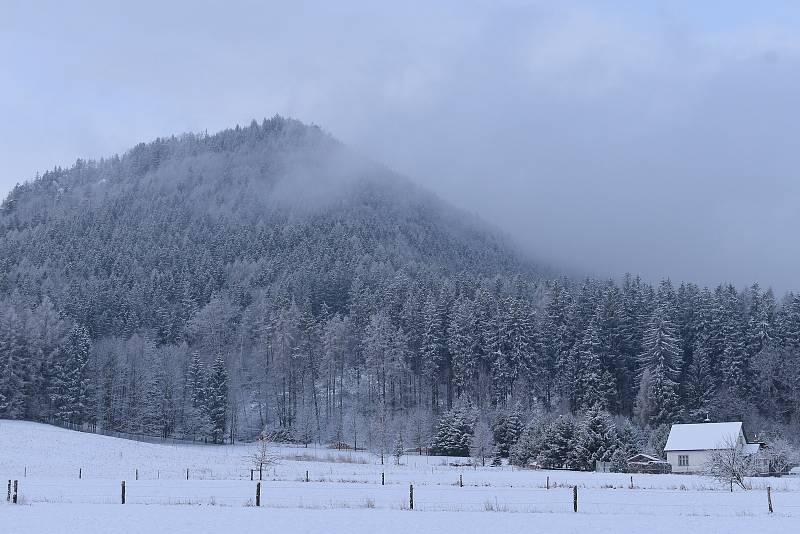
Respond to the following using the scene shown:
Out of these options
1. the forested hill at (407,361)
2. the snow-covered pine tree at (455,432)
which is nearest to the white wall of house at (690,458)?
the forested hill at (407,361)

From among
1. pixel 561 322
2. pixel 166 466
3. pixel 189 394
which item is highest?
pixel 561 322

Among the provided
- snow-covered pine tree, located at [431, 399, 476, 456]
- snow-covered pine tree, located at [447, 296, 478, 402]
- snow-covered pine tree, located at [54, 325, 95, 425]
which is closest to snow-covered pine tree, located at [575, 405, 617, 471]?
snow-covered pine tree, located at [431, 399, 476, 456]

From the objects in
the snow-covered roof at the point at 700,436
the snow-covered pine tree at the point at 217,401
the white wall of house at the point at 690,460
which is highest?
the snow-covered pine tree at the point at 217,401

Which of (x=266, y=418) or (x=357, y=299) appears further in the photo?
(x=357, y=299)

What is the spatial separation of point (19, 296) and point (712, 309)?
347ft

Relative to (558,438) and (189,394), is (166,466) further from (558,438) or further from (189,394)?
(189,394)

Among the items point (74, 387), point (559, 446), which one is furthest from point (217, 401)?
point (559, 446)

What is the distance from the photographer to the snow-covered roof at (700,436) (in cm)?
7781

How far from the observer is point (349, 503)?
35.2 metres

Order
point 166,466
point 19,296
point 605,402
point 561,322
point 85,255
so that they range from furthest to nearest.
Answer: point 85,255 < point 19,296 < point 561,322 < point 605,402 < point 166,466

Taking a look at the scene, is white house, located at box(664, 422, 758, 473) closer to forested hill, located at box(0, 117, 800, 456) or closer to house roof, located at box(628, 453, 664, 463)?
house roof, located at box(628, 453, 664, 463)

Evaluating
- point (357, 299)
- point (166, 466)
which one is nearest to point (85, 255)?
point (357, 299)

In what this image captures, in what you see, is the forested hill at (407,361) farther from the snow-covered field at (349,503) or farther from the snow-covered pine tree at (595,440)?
the snow-covered field at (349,503)

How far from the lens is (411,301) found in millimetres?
122062
